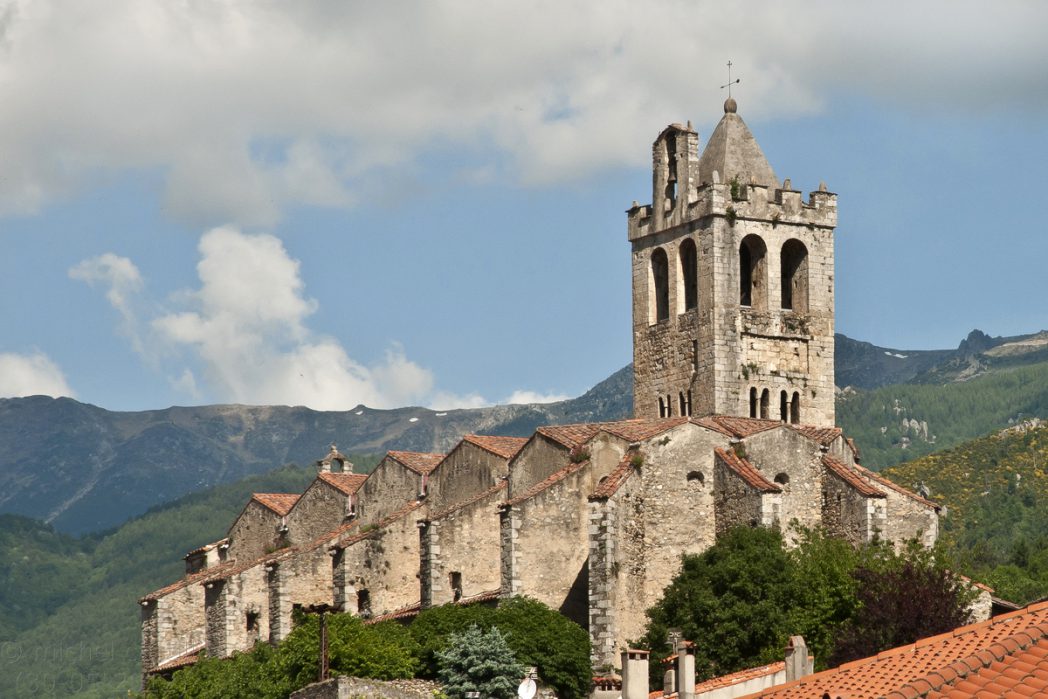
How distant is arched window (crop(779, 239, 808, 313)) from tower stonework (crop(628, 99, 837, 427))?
0.11ft

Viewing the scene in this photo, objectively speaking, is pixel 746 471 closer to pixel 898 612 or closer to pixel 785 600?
pixel 785 600

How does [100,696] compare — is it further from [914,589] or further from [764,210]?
[914,589]

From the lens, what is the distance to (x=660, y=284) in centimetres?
7362

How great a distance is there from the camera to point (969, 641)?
36.6 metres

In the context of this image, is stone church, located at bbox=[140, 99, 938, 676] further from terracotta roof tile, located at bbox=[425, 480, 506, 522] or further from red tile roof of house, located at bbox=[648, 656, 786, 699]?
red tile roof of house, located at bbox=[648, 656, 786, 699]

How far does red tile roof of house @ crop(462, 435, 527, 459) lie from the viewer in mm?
68875

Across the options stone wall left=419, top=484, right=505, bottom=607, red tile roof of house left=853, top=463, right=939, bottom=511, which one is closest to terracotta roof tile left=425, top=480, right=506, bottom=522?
stone wall left=419, top=484, right=505, bottom=607

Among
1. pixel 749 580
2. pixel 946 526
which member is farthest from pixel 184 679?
pixel 946 526

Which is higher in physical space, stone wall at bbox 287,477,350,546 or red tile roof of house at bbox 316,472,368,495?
red tile roof of house at bbox 316,472,368,495

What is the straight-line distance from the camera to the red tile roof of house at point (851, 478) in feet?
207

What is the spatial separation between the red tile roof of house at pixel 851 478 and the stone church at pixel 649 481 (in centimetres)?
7

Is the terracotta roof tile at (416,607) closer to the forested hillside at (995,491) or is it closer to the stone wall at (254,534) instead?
the stone wall at (254,534)

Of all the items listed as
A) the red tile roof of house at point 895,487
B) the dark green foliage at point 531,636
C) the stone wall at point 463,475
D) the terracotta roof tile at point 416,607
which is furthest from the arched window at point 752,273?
the dark green foliage at point 531,636

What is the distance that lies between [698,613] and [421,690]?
27.8ft
